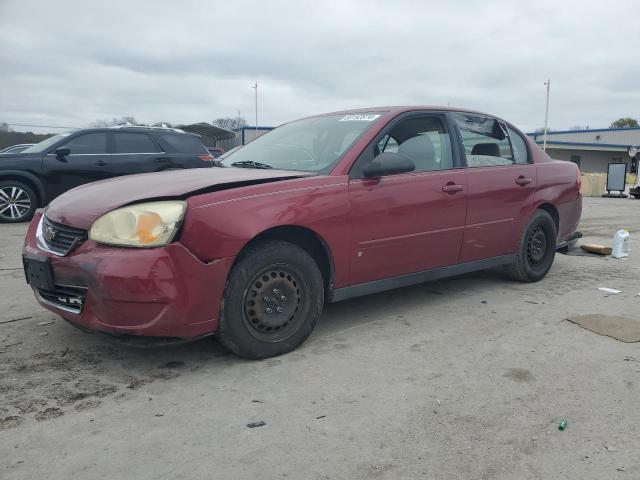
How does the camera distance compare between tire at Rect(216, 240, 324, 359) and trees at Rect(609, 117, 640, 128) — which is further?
trees at Rect(609, 117, 640, 128)

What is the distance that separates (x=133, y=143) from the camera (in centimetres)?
905

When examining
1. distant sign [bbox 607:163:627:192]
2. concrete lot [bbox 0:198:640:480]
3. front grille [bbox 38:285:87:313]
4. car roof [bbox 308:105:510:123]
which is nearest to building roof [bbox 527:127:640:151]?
distant sign [bbox 607:163:627:192]

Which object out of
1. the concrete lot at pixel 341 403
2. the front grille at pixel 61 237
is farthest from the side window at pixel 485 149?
the front grille at pixel 61 237

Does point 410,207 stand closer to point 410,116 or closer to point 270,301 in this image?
point 410,116

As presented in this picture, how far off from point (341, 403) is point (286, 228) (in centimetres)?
114

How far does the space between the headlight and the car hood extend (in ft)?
0.19

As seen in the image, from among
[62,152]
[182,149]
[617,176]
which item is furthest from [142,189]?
[617,176]

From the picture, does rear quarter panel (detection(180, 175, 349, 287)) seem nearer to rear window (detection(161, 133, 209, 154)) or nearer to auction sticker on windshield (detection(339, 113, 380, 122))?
auction sticker on windshield (detection(339, 113, 380, 122))

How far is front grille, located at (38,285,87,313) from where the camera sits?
2.92m

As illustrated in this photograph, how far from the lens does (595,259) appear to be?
264 inches

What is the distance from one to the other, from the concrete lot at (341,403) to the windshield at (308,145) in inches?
48.4

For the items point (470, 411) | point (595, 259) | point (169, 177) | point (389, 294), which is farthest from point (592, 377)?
point (595, 259)

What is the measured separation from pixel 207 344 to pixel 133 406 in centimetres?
91

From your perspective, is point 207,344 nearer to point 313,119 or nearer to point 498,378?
point 498,378
